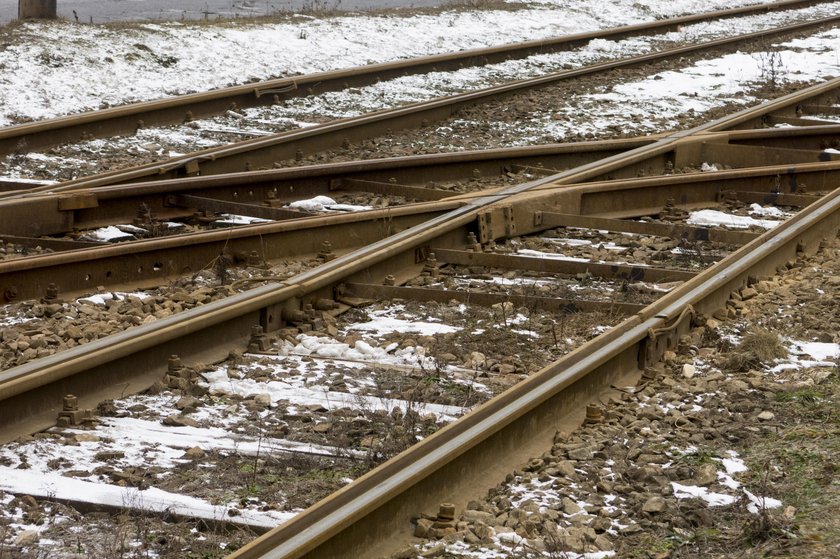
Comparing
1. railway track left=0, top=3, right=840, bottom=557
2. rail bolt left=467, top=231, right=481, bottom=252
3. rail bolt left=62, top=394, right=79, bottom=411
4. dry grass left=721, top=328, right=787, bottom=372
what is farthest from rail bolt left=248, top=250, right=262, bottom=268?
dry grass left=721, top=328, right=787, bottom=372

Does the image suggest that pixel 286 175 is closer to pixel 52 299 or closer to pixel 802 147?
pixel 52 299

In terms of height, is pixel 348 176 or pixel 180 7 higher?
pixel 180 7

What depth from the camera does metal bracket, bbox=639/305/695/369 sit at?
692 cm

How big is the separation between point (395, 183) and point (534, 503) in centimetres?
693

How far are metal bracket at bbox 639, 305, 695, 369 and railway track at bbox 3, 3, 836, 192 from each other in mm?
5114

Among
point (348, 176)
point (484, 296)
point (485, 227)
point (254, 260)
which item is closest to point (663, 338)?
point (484, 296)

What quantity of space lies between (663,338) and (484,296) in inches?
56.5

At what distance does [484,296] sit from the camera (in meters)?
8.20

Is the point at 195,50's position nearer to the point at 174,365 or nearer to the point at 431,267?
the point at 431,267

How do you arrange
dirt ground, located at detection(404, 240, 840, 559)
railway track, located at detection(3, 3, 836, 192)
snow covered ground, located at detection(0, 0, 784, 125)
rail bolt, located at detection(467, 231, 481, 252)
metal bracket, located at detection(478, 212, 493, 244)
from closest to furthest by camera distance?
dirt ground, located at detection(404, 240, 840, 559), rail bolt, located at detection(467, 231, 481, 252), metal bracket, located at detection(478, 212, 493, 244), railway track, located at detection(3, 3, 836, 192), snow covered ground, located at detection(0, 0, 784, 125)

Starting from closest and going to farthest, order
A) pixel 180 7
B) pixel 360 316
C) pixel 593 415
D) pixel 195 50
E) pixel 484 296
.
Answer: pixel 593 415 → pixel 360 316 → pixel 484 296 → pixel 195 50 → pixel 180 7

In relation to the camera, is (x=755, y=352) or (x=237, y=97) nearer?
(x=755, y=352)

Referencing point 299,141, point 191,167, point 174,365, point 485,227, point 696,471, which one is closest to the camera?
point 696,471

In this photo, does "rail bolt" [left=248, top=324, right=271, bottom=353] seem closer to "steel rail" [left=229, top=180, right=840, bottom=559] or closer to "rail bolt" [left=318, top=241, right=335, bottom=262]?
"steel rail" [left=229, top=180, right=840, bottom=559]
